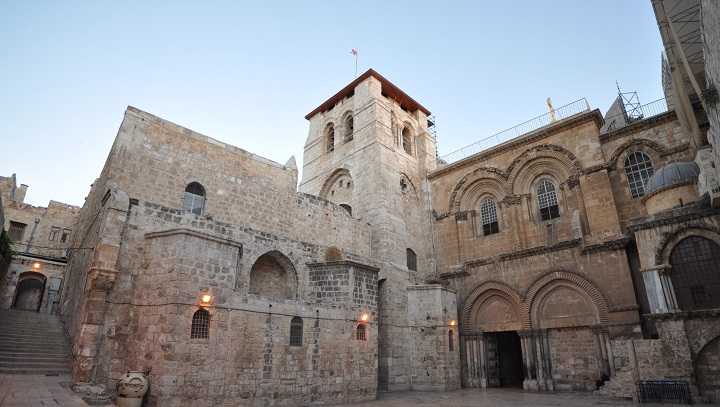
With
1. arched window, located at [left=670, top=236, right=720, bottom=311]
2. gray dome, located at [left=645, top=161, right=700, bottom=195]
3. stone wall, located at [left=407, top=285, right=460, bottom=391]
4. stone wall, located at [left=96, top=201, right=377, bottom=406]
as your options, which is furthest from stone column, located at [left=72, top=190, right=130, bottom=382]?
gray dome, located at [left=645, top=161, right=700, bottom=195]

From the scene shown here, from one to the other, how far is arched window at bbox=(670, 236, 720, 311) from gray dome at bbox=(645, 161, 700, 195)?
7.11ft

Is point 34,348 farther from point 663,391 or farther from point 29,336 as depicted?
point 663,391

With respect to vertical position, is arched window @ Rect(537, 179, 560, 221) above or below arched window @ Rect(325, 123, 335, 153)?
below

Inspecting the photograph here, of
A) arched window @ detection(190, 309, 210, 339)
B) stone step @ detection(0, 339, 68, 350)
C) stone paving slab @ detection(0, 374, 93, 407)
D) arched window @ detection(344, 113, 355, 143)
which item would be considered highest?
arched window @ detection(344, 113, 355, 143)

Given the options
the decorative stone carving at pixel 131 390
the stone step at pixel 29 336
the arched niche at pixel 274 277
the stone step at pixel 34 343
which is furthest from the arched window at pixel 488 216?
the stone step at pixel 29 336

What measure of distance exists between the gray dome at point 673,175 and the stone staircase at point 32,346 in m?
19.8

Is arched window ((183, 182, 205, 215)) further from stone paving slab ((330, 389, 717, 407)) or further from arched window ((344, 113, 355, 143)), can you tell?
arched window ((344, 113, 355, 143))

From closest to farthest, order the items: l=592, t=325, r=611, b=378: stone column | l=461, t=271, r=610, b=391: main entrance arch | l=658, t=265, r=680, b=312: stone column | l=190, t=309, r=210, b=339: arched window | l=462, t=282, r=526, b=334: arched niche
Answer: l=190, t=309, r=210, b=339: arched window < l=658, t=265, r=680, b=312: stone column < l=592, t=325, r=611, b=378: stone column < l=461, t=271, r=610, b=391: main entrance arch < l=462, t=282, r=526, b=334: arched niche

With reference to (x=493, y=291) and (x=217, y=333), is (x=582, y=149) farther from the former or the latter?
(x=217, y=333)

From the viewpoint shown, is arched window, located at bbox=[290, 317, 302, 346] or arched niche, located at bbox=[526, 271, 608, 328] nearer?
arched window, located at bbox=[290, 317, 302, 346]

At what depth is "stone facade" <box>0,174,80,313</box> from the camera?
2325cm

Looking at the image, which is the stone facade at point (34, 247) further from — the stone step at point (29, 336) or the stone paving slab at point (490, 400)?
the stone paving slab at point (490, 400)

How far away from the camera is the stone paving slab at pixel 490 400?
1186cm

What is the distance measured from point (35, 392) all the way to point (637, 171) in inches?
804
